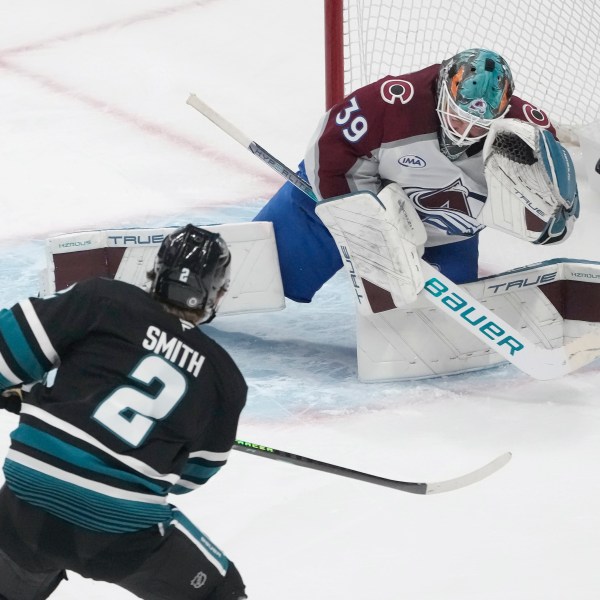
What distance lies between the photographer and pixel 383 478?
7.75ft

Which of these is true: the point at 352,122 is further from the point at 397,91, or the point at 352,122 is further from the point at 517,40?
the point at 517,40

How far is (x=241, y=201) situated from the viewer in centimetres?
425

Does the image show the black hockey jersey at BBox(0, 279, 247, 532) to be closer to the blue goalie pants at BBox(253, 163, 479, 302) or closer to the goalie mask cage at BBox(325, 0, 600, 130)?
the blue goalie pants at BBox(253, 163, 479, 302)

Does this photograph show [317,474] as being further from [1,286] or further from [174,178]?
[174,178]

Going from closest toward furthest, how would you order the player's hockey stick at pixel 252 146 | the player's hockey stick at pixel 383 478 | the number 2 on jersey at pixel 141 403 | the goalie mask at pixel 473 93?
the number 2 on jersey at pixel 141 403, the player's hockey stick at pixel 383 478, the goalie mask at pixel 473 93, the player's hockey stick at pixel 252 146

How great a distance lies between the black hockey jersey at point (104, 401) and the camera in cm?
179

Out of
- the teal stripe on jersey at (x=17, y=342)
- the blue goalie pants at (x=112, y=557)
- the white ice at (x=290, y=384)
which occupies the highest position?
the teal stripe on jersey at (x=17, y=342)

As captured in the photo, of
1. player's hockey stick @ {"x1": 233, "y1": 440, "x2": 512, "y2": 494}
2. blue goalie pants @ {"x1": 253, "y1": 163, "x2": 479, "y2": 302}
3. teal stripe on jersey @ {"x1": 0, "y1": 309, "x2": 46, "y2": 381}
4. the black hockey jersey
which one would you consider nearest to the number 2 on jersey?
the black hockey jersey

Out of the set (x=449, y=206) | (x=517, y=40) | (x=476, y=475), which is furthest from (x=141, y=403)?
(x=517, y=40)

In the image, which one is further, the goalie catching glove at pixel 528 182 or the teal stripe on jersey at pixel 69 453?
the goalie catching glove at pixel 528 182

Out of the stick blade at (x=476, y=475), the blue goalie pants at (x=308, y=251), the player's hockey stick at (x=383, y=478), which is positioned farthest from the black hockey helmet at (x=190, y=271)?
the blue goalie pants at (x=308, y=251)

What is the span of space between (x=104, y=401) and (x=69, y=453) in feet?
0.28

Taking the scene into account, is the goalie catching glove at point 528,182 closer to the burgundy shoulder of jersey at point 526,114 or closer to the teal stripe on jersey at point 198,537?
the burgundy shoulder of jersey at point 526,114

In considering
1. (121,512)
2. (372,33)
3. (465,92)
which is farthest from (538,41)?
(121,512)
